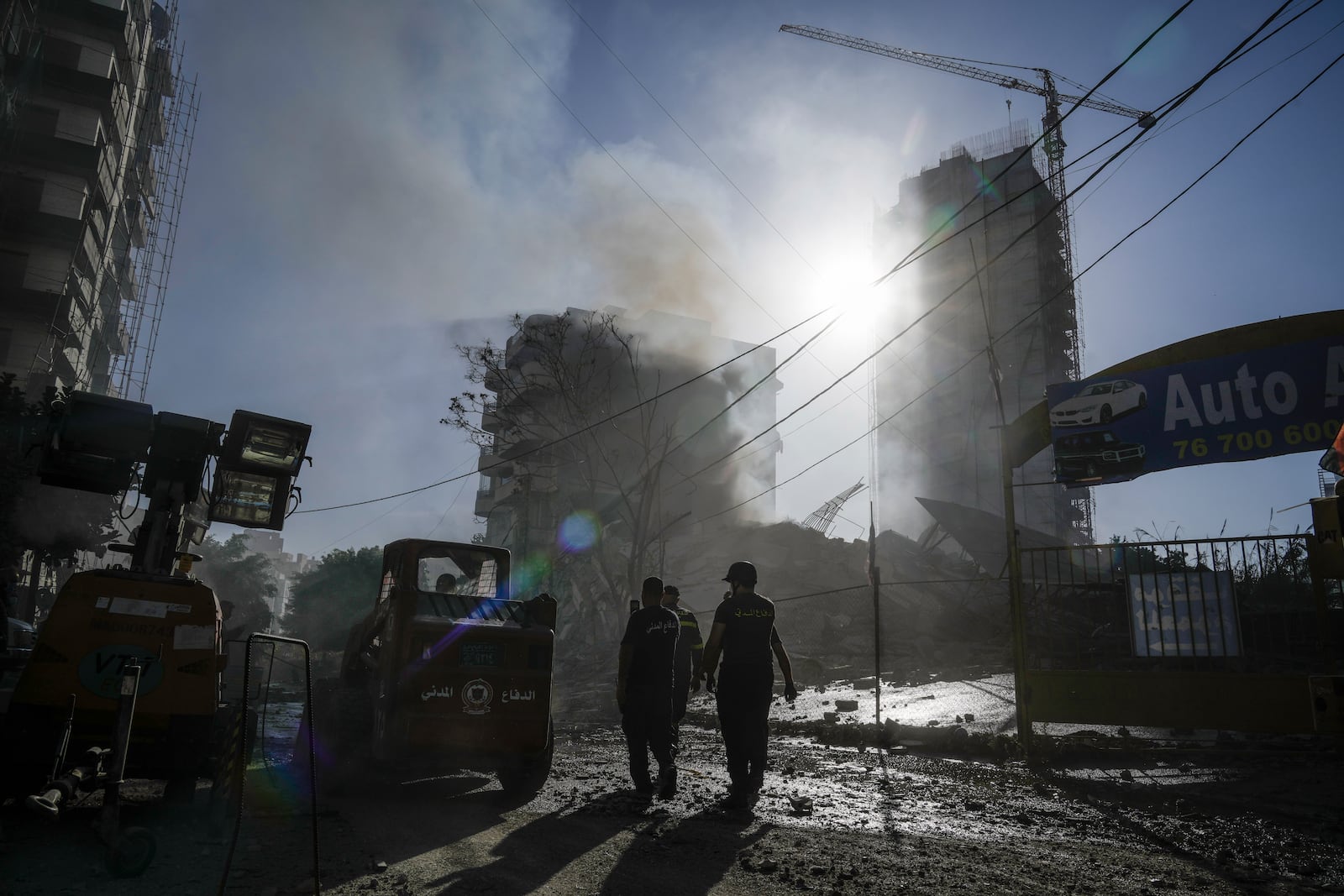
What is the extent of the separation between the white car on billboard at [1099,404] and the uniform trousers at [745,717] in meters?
5.35

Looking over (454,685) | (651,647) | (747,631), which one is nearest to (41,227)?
(454,685)

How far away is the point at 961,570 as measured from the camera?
104 ft

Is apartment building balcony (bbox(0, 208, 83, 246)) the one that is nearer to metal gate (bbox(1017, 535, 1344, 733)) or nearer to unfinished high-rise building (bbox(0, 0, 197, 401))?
unfinished high-rise building (bbox(0, 0, 197, 401))

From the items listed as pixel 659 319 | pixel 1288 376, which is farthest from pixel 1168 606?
pixel 659 319

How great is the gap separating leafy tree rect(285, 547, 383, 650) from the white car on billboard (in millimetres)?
47049

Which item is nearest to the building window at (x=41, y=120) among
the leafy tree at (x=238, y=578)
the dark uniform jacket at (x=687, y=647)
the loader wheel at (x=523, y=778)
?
the leafy tree at (x=238, y=578)

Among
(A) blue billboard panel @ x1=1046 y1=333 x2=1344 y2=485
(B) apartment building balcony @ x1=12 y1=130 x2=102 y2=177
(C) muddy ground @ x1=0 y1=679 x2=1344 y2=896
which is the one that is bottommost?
(C) muddy ground @ x1=0 y1=679 x2=1344 y2=896

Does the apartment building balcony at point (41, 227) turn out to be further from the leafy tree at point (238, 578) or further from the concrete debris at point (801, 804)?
the concrete debris at point (801, 804)

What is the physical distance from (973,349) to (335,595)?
167ft

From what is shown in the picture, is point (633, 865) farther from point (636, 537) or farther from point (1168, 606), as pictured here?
point (636, 537)

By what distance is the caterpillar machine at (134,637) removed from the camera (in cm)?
477

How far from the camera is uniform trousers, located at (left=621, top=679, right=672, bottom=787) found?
21.6 feet

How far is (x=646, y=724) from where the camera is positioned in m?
6.62

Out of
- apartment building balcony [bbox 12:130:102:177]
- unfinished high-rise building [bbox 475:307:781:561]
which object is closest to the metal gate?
unfinished high-rise building [bbox 475:307:781:561]
